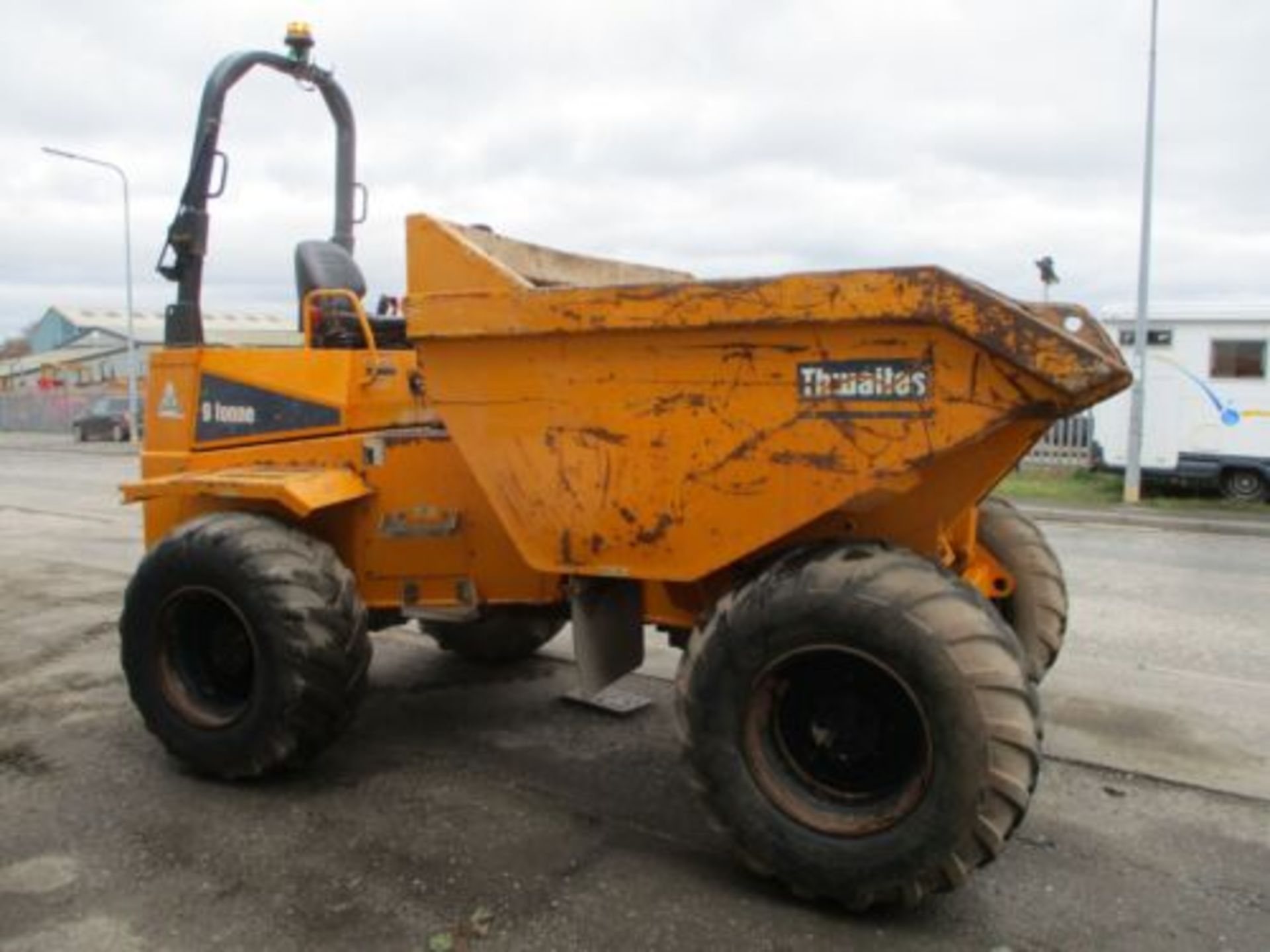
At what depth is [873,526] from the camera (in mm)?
3801

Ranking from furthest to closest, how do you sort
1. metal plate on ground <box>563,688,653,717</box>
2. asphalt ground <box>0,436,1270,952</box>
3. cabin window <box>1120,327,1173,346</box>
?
cabin window <box>1120,327,1173,346</box> < metal plate on ground <box>563,688,653,717</box> < asphalt ground <box>0,436,1270,952</box>

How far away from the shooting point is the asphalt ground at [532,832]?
329 centimetres

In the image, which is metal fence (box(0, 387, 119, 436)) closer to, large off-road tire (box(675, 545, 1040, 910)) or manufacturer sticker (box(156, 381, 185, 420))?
manufacturer sticker (box(156, 381, 185, 420))

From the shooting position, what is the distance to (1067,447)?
19.3 metres

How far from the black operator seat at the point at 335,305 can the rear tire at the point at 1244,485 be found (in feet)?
45.2

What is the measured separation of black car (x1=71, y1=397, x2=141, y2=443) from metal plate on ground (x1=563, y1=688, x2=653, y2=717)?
31.9 meters

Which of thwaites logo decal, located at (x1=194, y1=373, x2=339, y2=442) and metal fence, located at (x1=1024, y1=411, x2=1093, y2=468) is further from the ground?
thwaites logo decal, located at (x1=194, y1=373, x2=339, y2=442)

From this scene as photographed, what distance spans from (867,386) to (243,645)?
9.07 feet

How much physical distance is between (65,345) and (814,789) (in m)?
93.0

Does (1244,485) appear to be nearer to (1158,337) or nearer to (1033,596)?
(1158,337)

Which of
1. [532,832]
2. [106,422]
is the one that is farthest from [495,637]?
[106,422]

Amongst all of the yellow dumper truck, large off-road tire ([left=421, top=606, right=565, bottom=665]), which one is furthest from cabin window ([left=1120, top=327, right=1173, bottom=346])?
large off-road tire ([left=421, top=606, right=565, bottom=665])

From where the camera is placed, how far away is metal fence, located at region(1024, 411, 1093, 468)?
750 inches

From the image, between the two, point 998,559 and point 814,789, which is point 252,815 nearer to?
point 814,789
